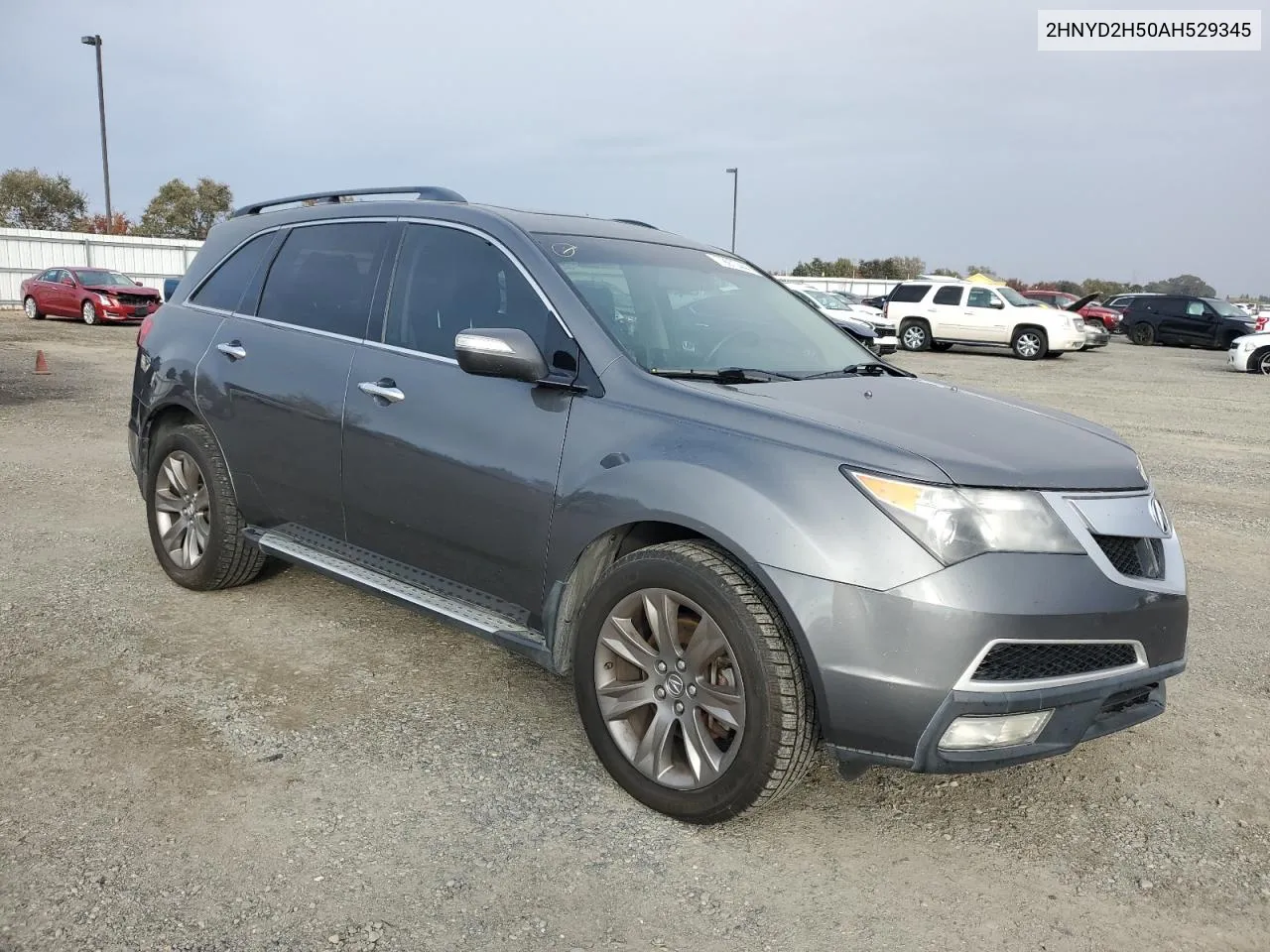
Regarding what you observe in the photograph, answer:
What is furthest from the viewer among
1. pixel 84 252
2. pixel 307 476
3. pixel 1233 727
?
pixel 84 252

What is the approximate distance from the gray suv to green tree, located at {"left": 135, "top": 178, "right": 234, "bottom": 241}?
176 feet

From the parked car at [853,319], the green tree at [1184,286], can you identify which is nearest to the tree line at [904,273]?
the green tree at [1184,286]

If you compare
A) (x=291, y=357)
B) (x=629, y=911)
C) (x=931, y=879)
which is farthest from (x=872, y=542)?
(x=291, y=357)

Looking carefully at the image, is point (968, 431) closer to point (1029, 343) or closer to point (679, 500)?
point (679, 500)

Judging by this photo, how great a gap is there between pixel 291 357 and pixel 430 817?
2111mm

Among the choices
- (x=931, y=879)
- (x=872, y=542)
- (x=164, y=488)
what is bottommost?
(x=931, y=879)

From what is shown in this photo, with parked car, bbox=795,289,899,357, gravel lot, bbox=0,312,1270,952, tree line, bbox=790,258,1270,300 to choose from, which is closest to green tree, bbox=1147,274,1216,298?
tree line, bbox=790,258,1270,300

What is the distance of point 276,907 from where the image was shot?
2.55 meters

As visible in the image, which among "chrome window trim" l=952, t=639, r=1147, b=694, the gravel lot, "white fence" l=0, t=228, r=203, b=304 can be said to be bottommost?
the gravel lot

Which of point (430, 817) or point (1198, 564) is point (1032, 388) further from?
point (430, 817)

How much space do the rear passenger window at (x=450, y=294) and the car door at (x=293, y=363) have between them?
0.17 metres

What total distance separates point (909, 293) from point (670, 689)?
982 inches

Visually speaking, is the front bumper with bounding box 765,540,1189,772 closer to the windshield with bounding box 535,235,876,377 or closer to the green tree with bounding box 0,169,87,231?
the windshield with bounding box 535,235,876,377

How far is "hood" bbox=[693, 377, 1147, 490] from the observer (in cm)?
278
